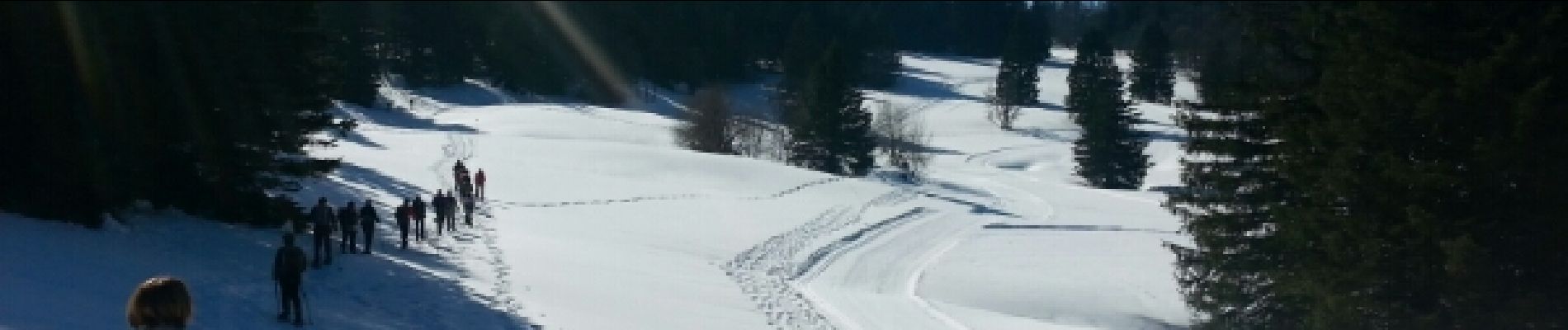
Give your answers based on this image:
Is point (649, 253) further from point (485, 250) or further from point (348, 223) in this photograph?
point (348, 223)

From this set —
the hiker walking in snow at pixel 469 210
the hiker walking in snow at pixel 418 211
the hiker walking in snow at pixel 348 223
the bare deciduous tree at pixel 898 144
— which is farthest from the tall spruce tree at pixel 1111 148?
the hiker walking in snow at pixel 348 223

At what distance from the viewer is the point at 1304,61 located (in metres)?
17.1

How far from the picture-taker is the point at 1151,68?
9944cm

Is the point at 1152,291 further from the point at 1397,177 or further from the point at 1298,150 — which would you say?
the point at 1397,177

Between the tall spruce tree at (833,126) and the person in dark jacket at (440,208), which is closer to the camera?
the person in dark jacket at (440,208)

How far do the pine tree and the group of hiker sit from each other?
75.4 meters

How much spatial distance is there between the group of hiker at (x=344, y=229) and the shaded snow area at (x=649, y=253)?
33cm

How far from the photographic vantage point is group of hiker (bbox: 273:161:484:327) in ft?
42.3

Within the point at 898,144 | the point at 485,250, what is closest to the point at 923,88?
the point at 898,144

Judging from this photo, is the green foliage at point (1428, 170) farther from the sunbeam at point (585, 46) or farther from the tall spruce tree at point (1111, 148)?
the sunbeam at point (585, 46)

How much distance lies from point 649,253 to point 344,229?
23.9ft

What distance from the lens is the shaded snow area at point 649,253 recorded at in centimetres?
1498

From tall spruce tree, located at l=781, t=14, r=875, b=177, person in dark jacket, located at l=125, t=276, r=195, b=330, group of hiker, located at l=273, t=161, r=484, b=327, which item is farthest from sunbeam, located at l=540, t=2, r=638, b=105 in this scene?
person in dark jacket, located at l=125, t=276, r=195, b=330

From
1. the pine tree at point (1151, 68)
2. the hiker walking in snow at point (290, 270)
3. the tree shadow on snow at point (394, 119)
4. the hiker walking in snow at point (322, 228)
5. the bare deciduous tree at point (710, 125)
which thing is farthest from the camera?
the pine tree at point (1151, 68)
